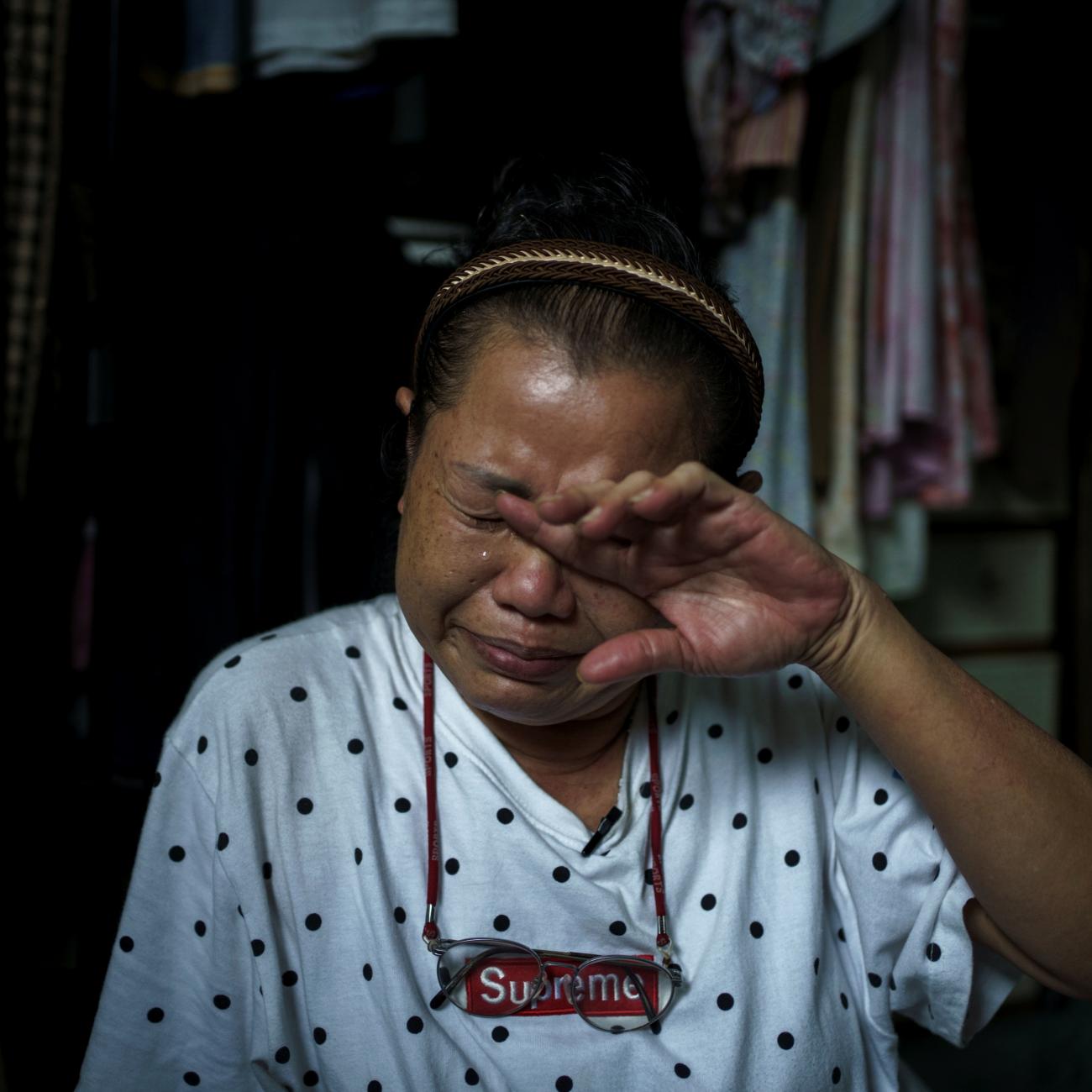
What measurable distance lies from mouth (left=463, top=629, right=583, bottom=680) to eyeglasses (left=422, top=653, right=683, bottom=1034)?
25cm

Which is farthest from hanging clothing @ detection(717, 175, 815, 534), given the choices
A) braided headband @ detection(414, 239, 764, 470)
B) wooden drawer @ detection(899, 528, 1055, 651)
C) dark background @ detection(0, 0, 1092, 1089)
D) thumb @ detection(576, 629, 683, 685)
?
thumb @ detection(576, 629, 683, 685)

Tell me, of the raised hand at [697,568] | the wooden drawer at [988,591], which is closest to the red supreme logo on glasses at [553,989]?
the raised hand at [697,568]

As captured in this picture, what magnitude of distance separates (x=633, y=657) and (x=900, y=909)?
49 centimetres

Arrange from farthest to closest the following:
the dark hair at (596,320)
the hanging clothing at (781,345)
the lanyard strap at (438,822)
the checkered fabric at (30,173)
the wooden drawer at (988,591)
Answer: the wooden drawer at (988,591) < the hanging clothing at (781,345) < the checkered fabric at (30,173) < the lanyard strap at (438,822) < the dark hair at (596,320)

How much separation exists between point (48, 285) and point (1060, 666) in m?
2.50

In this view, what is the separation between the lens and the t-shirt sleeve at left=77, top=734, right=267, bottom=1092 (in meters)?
0.98

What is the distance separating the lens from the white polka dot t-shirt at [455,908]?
979 mm

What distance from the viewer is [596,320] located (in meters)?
0.88

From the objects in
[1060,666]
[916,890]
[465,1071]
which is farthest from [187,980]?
[1060,666]

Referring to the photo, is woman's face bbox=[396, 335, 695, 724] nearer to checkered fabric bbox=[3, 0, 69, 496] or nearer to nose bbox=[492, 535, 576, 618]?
nose bbox=[492, 535, 576, 618]

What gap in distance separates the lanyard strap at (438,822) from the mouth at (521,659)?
0.19m

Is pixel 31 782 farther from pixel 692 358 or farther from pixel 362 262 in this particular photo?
pixel 692 358

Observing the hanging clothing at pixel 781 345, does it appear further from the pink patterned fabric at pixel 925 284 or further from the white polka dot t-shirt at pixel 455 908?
the white polka dot t-shirt at pixel 455 908

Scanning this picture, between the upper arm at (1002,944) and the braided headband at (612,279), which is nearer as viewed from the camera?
the braided headband at (612,279)
